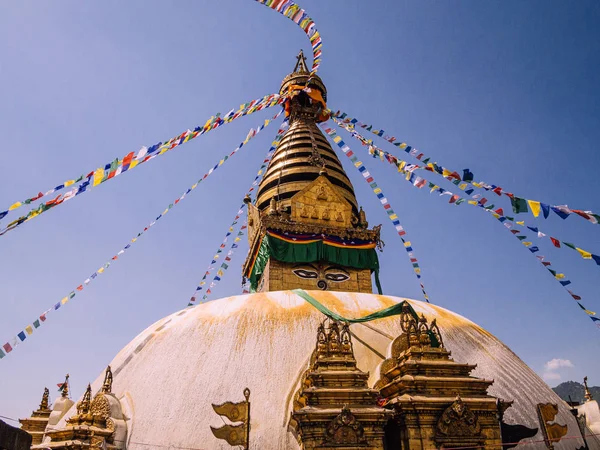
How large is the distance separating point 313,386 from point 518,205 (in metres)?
5.83

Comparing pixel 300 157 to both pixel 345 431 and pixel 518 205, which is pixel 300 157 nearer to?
pixel 518 205

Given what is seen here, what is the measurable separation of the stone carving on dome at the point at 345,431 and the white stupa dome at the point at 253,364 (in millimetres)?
1275

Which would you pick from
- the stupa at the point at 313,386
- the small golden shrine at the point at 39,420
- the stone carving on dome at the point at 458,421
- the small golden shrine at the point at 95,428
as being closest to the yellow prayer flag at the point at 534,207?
the stupa at the point at 313,386

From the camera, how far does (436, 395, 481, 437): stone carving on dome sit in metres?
7.59

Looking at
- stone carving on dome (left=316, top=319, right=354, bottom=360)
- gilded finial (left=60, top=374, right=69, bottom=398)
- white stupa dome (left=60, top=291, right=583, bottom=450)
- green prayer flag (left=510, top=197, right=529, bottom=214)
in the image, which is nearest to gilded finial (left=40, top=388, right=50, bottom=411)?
gilded finial (left=60, top=374, right=69, bottom=398)

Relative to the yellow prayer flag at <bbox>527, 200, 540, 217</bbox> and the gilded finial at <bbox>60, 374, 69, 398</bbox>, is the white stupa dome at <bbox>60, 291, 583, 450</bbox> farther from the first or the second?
the yellow prayer flag at <bbox>527, 200, 540, 217</bbox>

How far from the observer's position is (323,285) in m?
18.1

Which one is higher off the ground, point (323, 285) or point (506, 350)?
point (323, 285)

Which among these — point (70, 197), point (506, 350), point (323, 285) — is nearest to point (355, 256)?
point (323, 285)

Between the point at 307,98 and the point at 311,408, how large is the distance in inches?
773

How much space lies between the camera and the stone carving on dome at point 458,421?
7590mm

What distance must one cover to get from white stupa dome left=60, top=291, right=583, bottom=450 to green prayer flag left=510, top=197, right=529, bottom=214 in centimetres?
323

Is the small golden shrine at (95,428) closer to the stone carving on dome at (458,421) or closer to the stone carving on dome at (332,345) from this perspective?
the stone carving on dome at (332,345)

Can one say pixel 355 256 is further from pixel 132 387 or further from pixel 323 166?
pixel 132 387
